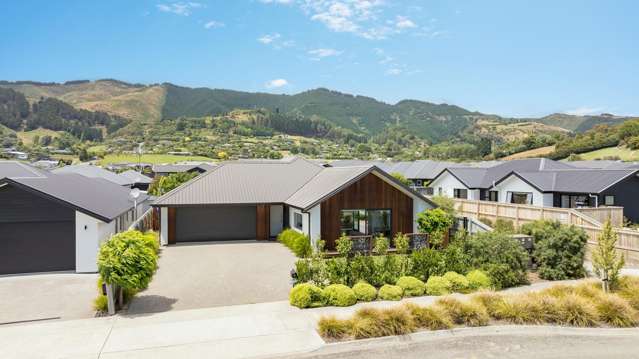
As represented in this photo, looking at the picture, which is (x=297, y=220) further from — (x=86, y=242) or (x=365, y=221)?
(x=86, y=242)

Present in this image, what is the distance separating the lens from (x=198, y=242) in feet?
79.4

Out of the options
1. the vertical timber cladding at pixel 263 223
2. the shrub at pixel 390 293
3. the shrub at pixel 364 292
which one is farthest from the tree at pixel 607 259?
the vertical timber cladding at pixel 263 223

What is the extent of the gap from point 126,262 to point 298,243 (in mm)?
9087

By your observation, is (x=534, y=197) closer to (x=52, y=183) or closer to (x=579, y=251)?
(x=579, y=251)

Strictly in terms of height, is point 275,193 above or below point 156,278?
above

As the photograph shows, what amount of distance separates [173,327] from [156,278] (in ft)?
19.0

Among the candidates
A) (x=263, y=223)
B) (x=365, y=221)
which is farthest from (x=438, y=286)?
(x=263, y=223)

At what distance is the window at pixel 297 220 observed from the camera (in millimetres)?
22266

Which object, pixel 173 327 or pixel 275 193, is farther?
pixel 275 193

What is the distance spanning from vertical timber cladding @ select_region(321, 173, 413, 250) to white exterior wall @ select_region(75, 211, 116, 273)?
10.1m

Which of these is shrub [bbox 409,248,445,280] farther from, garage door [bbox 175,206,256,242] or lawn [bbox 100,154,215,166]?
lawn [bbox 100,154,215,166]

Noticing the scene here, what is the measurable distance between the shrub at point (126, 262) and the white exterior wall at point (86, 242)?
Result: 5739 mm

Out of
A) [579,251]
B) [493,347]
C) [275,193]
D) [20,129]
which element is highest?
[20,129]

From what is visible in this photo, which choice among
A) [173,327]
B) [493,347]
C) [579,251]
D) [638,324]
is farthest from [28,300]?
[579,251]
